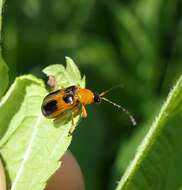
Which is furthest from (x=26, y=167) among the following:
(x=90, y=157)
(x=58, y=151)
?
(x=90, y=157)

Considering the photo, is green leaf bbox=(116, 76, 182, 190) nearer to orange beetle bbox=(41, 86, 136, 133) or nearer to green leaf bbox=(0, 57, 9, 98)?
green leaf bbox=(0, 57, 9, 98)

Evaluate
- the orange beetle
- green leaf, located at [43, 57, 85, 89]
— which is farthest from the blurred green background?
green leaf, located at [43, 57, 85, 89]

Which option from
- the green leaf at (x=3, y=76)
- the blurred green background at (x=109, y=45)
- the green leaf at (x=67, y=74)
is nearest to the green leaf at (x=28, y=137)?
the green leaf at (x=3, y=76)

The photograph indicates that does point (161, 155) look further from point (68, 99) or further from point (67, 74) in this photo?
point (68, 99)

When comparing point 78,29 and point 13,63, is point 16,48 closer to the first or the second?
point 13,63

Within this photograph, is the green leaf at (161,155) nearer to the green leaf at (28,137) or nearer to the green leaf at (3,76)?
the green leaf at (28,137)

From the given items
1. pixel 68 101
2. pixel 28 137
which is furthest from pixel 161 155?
pixel 68 101

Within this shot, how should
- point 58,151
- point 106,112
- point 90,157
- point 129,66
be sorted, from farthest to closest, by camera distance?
point 129,66
point 106,112
point 90,157
point 58,151
